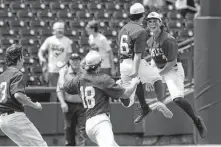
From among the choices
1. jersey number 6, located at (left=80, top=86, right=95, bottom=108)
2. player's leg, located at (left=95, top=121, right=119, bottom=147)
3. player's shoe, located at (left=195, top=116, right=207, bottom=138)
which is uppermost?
jersey number 6, located at (left=80, top=86, right=95, bottom=108)

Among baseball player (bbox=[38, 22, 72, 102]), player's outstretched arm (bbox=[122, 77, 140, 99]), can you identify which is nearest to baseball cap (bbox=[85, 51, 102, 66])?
player's outstretched arm (bbox=[122, 77, 140, 99])

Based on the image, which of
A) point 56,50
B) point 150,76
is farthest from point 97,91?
point 56,50

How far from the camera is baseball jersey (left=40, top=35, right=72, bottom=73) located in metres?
15.4

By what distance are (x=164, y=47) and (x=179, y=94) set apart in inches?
29.6

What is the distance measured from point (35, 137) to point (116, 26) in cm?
881

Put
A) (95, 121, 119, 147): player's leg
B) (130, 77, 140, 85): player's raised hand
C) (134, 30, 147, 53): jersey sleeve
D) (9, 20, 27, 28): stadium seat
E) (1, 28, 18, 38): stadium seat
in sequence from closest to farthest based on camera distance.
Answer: (95, 121, 119, 147): player's leg, (130, 77, 140, 85): player's raised hand, (134, 30, 147, 53): jersey sleeve, (1, 28, 18, 38): stadium seat, (9, 20, 27, 28): stadium seat

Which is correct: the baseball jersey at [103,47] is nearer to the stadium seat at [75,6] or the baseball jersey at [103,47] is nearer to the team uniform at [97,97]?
the stadium seat at [75,6]

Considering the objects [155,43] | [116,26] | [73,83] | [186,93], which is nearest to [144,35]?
[155,43]

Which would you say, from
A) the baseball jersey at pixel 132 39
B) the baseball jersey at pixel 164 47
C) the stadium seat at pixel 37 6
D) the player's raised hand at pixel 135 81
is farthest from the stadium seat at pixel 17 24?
the player's raised hand at pixel 135 81

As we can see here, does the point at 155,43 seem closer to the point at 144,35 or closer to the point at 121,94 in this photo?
the point at 144,35

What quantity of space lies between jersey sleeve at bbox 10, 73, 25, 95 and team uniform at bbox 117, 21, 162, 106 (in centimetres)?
161

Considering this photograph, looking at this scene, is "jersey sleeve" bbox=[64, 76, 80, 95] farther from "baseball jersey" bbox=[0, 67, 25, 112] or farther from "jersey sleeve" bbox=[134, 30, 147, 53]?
"jersey sleeve" bbox=[134, 30, 147, 53]

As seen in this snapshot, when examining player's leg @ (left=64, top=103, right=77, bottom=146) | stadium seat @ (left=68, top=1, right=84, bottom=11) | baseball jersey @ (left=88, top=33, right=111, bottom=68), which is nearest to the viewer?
player's leg @ (left=64, top=103, right=77, bottom=146)

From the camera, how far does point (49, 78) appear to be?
51.0ft
